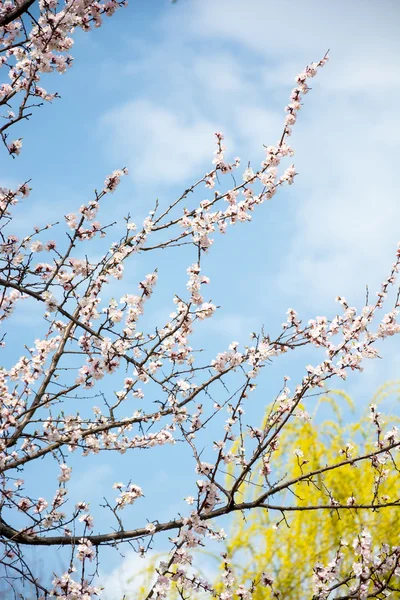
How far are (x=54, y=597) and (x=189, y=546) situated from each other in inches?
36.1

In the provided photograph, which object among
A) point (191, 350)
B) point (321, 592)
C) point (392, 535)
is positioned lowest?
point (321, 592)

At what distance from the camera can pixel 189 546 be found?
4234 millimetres

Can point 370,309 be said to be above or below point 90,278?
below

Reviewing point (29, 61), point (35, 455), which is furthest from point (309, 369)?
point (29, 61)

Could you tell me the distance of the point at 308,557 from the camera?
6.91 meters

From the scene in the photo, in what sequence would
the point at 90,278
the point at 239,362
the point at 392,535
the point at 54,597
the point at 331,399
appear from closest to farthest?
the point at 54,597 < the point at 239,362 < the point at 90,278 < the point at 392,535 < the point at 331,399

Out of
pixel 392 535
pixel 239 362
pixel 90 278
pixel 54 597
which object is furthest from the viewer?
pixel 392 535

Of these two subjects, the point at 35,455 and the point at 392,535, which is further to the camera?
the point at 392,535

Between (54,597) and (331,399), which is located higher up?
(331,399)

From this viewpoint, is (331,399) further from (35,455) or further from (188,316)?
(35,455)

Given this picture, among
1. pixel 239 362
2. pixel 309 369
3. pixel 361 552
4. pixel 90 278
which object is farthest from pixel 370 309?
pixel 90 278

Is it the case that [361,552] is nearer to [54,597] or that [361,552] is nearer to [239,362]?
[239,362]

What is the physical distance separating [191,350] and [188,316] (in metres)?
0.35

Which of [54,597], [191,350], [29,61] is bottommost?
[54,597]
